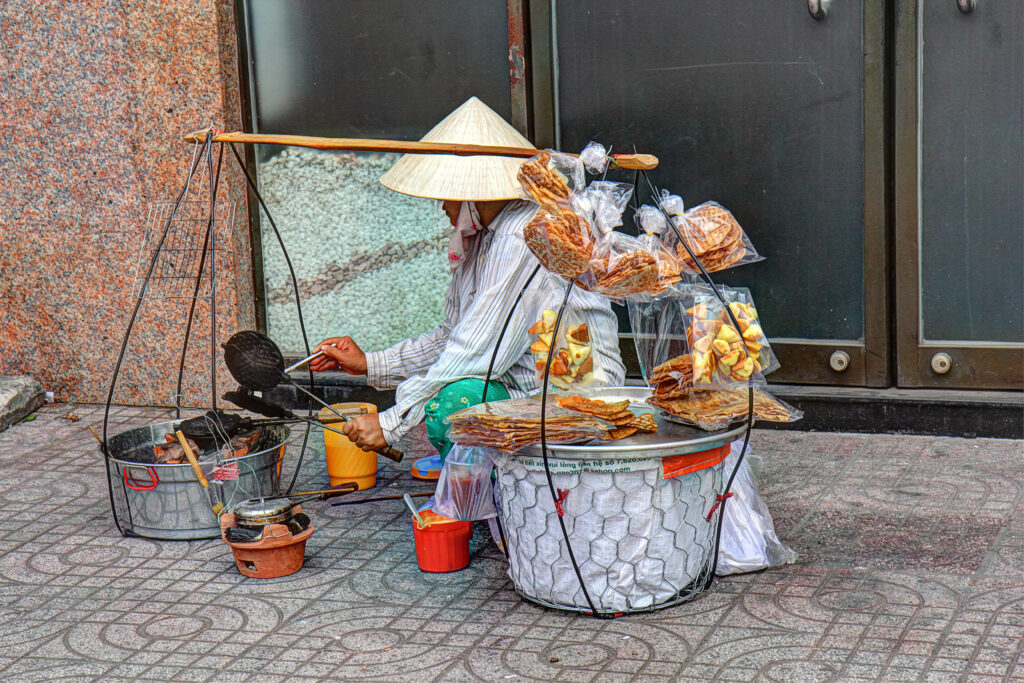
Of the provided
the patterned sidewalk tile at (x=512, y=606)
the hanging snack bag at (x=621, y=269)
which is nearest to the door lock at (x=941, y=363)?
the patterned sidewalk tile at (x=512, y=606)

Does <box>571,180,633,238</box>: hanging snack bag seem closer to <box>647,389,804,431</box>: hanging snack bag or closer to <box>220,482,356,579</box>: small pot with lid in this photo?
<box>647,389,804,431</box>: hanging snack bag

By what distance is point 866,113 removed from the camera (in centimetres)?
483

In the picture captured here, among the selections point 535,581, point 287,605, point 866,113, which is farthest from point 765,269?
point 287,605

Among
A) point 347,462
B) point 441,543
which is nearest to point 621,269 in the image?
point 441,543

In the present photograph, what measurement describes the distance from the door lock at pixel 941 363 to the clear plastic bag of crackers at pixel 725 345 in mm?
2040

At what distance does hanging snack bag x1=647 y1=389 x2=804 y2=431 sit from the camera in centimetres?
315

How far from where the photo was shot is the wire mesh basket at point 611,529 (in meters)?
3.10

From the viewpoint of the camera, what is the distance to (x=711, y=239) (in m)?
3.18

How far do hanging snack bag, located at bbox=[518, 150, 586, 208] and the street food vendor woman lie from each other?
318 mm

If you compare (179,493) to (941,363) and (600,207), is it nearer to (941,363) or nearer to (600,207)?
(600,207)

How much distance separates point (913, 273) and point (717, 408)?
2.09 m

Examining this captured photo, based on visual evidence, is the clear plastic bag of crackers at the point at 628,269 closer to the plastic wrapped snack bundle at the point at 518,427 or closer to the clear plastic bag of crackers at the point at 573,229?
the clear plastic bag of crackers at the point at 573,229

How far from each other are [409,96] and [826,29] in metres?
1.98

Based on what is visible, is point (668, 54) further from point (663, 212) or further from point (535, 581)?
point (535, 581)
